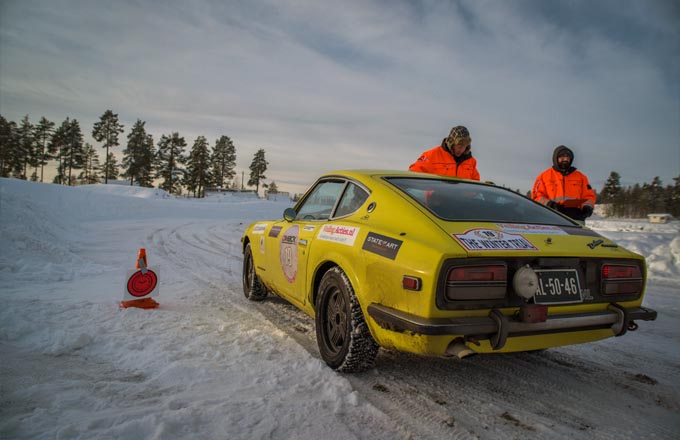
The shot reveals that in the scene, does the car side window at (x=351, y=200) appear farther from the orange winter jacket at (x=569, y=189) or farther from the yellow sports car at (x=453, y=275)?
the orange winter jacket at (x=569, y=189)

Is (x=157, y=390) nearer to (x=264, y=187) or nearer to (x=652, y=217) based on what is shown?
(x=652, y=217)

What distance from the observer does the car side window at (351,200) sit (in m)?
3.04

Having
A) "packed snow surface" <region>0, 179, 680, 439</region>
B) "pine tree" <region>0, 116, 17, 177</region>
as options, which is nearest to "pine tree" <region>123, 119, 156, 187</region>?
"pine tree" <region>0, 116, 17, 177</region>

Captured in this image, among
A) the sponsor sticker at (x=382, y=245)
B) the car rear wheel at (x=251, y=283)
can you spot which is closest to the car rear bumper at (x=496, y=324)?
the sponsor sticker at (x=382, y=245)

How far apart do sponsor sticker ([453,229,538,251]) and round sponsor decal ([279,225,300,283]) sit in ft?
5.77

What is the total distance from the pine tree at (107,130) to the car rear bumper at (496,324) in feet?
204

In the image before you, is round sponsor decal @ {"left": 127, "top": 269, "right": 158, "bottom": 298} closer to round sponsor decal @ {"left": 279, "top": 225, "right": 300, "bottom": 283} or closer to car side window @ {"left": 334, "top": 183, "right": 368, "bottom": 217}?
round sponsor decal @ {"left": 279, "top": 225, "right": 300, "bottom": 283}

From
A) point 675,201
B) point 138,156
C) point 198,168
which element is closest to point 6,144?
point 138,156

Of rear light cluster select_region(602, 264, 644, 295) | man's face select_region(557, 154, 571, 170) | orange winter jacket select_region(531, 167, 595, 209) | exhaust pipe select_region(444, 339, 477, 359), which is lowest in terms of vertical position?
exhaust pipe select_region(444, 339, 477, 359)

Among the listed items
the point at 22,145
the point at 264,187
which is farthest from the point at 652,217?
the point at 22,145

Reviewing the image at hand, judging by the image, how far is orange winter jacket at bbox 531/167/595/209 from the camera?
5203mm

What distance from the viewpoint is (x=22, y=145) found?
5966cm

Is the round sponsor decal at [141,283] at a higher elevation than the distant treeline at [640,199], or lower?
lower

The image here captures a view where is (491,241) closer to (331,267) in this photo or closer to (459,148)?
(331,267)
